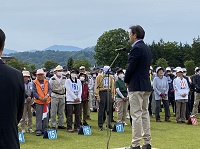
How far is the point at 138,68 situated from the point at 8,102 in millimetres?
3460

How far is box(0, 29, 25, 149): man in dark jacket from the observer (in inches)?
127

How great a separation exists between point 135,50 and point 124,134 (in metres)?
4.74

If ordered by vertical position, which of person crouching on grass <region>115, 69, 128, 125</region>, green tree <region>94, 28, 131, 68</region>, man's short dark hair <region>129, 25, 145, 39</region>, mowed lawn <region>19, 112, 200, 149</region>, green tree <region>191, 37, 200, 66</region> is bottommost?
mowed lawn <region>19, 112, 200, 149</region>

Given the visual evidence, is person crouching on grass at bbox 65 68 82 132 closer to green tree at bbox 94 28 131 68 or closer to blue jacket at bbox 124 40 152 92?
blue jacket at bbox 124 40 152 92

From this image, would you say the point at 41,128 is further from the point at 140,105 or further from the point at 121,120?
the point at 140,105

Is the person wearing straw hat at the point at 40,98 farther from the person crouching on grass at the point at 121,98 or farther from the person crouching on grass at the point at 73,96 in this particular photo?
the person crouching on grass at the point at 121,98

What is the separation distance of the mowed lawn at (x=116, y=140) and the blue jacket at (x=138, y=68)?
2.38m

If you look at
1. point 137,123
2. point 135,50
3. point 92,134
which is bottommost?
point 92,134

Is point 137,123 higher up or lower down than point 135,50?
lower down

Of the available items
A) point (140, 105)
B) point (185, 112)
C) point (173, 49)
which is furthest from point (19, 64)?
point (140, 105)

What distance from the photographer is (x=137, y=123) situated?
6336 mm

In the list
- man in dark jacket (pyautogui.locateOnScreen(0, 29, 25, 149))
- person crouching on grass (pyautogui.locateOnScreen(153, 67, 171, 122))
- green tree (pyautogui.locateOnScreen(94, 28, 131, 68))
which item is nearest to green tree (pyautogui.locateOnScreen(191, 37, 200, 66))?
green tree (pyautogui.locateOnScreen(94, 28, 131, 68))

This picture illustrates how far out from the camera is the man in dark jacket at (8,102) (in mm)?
3227

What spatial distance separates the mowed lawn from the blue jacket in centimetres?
238
